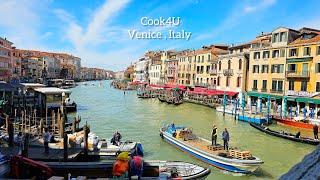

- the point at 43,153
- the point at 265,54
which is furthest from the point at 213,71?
the point at 43,153

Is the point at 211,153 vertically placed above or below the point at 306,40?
below

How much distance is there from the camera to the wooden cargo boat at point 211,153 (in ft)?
44.4

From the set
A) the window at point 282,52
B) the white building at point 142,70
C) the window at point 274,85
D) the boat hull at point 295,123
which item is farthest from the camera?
the white building at point 142,70

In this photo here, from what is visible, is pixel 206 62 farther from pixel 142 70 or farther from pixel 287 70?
pixel 142 70

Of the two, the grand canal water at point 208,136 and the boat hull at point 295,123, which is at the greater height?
the boat hull at point 295,123

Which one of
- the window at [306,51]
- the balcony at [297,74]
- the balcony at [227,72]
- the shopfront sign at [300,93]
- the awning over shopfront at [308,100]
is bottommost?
the awning over shopfront at [308,100]

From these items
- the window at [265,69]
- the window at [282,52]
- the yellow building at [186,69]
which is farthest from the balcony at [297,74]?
the yellow building at [186,69]

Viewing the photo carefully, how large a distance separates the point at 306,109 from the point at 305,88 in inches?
97.5

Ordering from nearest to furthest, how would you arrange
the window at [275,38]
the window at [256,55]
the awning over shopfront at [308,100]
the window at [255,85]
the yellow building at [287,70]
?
1. the awning over shopfront at [308,100]
2. the yellow building at [287,70]
3. the window at [275,38]
4. the window at [256,55]
5. the window at [255,85]

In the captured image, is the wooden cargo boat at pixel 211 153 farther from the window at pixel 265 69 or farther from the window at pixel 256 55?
the window at pixel 256 55

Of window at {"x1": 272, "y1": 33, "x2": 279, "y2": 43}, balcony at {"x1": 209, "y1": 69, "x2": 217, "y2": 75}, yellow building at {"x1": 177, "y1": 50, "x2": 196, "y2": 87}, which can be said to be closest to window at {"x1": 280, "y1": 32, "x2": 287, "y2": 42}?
window at {"x1": 272, "y1": 33, "x2": 279, "y2": 43}

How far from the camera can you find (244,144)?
19953mm

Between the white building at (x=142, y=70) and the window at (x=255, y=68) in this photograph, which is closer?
the window at (x=255, y=68)

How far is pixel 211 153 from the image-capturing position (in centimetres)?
1494
